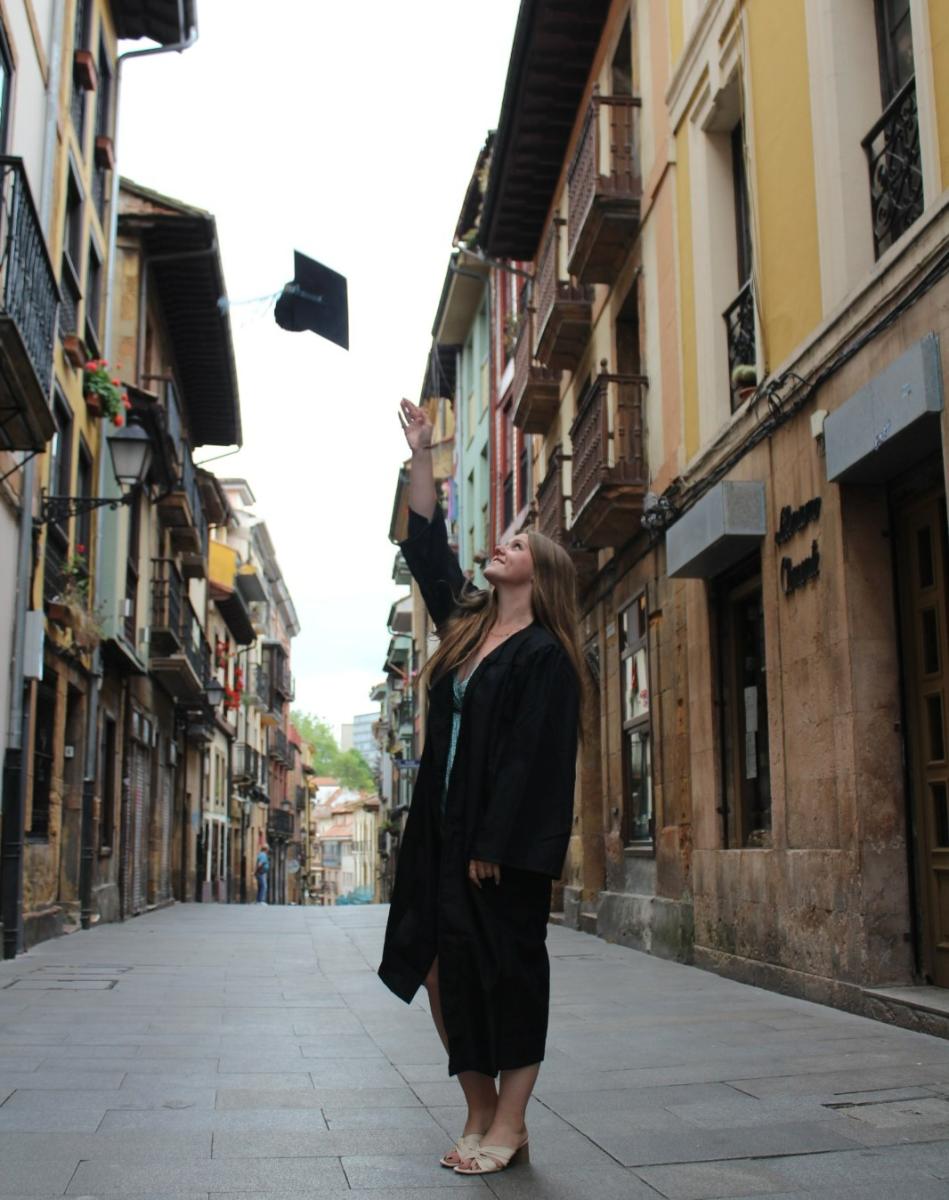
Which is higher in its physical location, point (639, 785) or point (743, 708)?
point (743, 708)

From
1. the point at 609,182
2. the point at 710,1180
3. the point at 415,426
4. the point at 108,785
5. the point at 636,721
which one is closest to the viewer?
the point at 710,1180

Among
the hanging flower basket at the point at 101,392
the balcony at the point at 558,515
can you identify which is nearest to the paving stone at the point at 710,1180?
the balcony at the point at 558,515

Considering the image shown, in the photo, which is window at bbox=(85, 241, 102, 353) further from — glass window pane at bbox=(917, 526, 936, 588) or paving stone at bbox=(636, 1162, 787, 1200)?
paving stone at bbox=(636, 1162, 787, 1200)

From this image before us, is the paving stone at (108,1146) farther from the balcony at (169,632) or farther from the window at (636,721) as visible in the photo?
the balcony at (169,632)

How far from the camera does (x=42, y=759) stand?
1445 cm

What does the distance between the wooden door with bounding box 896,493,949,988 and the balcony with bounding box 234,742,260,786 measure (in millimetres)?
39655

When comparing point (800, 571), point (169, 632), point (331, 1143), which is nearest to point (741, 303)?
point (800, 571)

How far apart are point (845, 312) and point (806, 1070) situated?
4.39 metres

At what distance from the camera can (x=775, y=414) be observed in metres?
9.11

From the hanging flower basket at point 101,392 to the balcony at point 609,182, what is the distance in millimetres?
5690

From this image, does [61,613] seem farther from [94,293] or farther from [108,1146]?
[108,1146]

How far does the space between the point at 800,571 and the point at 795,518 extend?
0.36 metres

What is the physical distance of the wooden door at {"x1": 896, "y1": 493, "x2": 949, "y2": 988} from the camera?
725 centimetres

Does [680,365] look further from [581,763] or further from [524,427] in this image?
[524,427]
